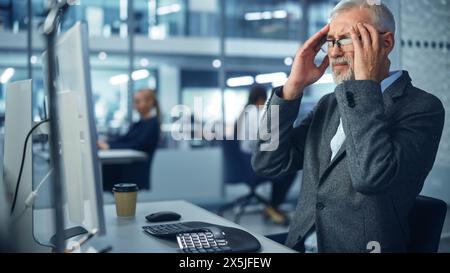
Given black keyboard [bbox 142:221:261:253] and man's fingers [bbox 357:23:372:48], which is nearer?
black keyboard [bbox 142:221:261:253]

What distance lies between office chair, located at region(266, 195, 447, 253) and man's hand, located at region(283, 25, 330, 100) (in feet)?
1.63

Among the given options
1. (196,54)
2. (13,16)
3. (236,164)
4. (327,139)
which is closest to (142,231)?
(327,139)

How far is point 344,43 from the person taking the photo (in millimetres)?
1395

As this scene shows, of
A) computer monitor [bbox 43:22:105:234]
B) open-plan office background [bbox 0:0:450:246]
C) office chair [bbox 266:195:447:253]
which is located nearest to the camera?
computer monitor [bbox 43:22:105:234]

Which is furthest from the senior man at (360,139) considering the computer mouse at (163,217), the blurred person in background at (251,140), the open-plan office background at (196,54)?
Answer: the blurred person in background at (251,140)

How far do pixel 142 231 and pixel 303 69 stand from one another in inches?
28.3

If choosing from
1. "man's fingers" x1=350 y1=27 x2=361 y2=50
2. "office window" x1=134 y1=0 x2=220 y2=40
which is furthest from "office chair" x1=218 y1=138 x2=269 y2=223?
"office window" x1=134 y1=0 x2=220 y2=40

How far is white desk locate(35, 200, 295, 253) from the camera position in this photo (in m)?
1.19

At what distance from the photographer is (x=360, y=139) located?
123cm

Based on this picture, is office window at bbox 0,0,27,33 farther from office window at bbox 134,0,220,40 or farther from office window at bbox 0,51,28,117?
office window at bbox 134,0,220,40

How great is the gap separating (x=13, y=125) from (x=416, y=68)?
1.90 m

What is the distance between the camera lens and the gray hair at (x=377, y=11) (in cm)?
137

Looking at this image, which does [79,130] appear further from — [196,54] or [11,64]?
[196,54]
